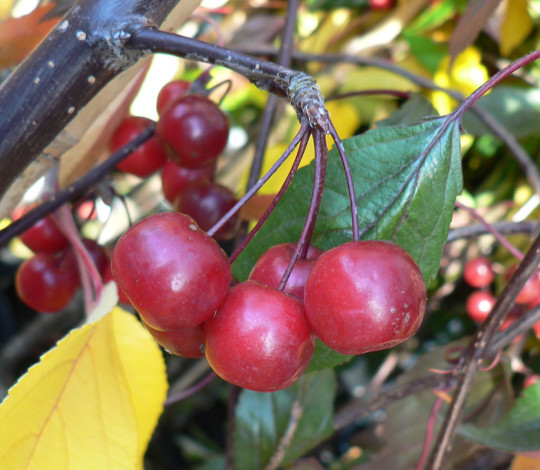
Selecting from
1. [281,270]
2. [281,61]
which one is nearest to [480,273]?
[281,61]

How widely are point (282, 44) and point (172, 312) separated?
1.28 ft

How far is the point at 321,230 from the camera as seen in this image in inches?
15.3

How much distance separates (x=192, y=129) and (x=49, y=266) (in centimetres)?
22

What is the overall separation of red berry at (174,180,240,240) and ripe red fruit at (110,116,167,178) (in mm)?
75

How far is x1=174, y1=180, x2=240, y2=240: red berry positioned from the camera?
0.53m

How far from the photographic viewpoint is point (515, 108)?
817 millimetres

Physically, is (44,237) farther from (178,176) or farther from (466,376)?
(466,376)

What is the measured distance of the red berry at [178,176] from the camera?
59cm

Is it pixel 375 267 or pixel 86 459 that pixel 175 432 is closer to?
pixel 86 459

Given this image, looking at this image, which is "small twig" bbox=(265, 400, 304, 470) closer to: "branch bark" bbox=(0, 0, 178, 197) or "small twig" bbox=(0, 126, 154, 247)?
"small twig" bbox=(0, 126, 154, 247)

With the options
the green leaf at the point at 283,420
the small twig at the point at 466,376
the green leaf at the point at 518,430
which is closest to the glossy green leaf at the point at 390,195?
the small twig at the point at 466,376

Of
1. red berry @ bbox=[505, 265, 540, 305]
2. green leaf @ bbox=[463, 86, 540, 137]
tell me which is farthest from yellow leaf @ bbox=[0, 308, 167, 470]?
green leaf @ bbox=[463, 86, 540, 137]

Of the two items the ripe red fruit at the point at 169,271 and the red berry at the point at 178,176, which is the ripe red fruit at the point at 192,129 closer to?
the red berry at the point at 178,176

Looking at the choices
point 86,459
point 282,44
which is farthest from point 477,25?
A: point 86,459
